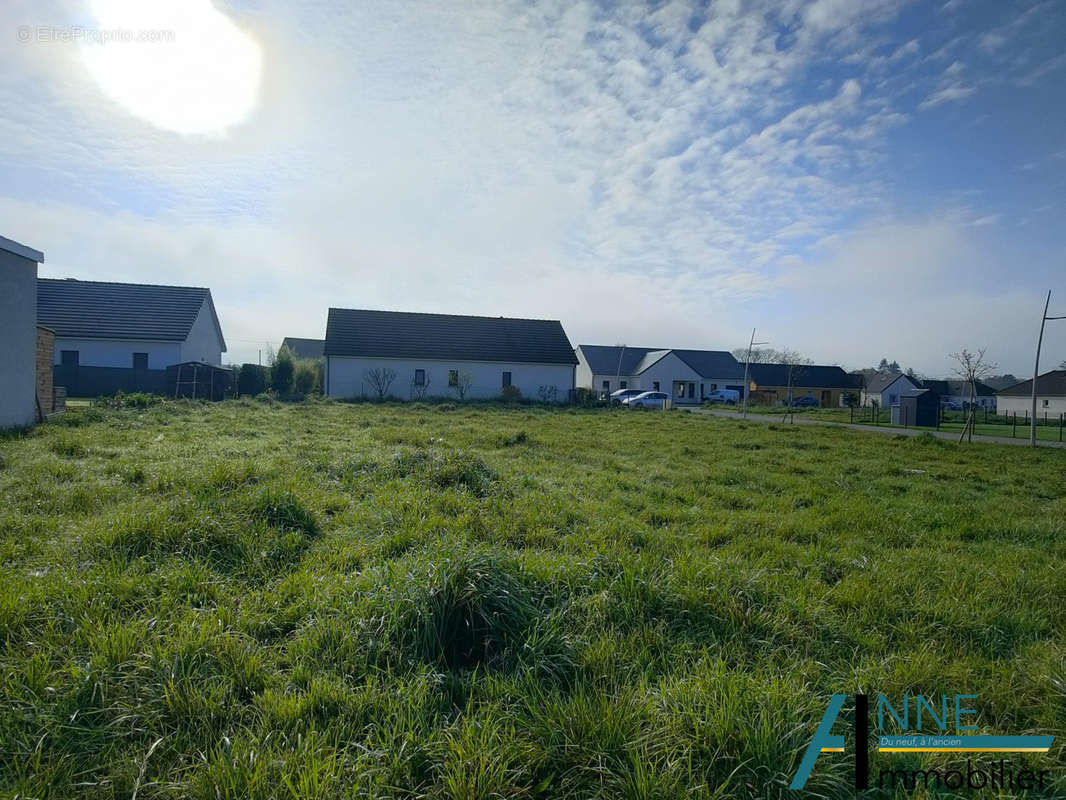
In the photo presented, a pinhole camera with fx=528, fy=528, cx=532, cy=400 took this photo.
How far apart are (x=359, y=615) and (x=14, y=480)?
596cm

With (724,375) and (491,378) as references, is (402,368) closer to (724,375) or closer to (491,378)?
(491,378)

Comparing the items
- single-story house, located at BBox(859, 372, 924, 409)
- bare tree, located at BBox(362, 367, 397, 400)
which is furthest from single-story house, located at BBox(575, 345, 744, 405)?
bare tree, located at BBox(362, 367, 397, 400)

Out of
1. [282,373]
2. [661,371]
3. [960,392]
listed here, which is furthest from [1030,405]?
[282,373]

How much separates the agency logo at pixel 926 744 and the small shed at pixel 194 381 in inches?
1055

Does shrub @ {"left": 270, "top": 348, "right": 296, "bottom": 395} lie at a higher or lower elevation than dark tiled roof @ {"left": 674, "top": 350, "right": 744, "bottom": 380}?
lower

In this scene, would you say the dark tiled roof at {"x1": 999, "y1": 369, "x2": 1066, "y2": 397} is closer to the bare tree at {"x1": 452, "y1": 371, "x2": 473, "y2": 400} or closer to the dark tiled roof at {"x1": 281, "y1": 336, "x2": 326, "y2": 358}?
the bare tree at {"x1": 452, "y1": 371, "x2": 473, "y2": 400}

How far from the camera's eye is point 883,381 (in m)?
56.4

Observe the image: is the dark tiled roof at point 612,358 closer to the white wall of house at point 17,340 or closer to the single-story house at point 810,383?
the single-story house at point 810,383

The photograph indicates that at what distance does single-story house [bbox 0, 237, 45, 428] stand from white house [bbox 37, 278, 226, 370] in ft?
55.6

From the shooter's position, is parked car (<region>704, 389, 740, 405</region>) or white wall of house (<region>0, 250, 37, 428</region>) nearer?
white wall of house (<region>0, 250, 37, 428</region>)

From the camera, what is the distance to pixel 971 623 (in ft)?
11.1

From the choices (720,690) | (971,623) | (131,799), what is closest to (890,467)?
(971,623)

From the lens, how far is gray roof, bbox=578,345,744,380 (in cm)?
5784

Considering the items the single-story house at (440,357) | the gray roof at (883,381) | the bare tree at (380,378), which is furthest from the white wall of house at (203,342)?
the gray roof at (883,381)
